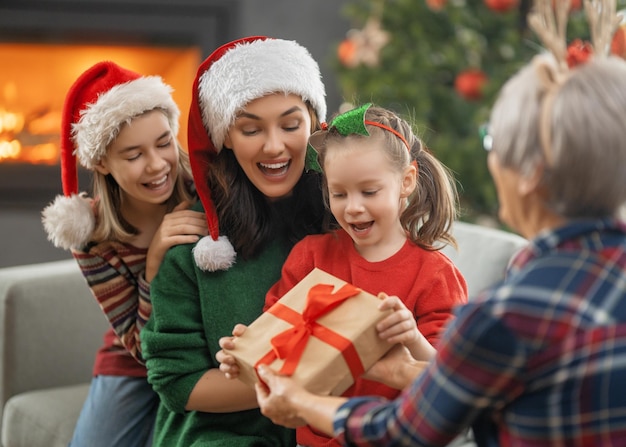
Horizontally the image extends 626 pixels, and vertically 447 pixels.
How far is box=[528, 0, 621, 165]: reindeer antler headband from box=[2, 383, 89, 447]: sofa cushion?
5.39 ft

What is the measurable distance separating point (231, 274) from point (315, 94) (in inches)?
15.6

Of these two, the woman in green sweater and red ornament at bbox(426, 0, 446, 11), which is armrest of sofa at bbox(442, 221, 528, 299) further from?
red ornament at bbox(426, 0, 446, 11)

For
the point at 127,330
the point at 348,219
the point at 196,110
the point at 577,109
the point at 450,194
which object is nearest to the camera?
the point at 577,109

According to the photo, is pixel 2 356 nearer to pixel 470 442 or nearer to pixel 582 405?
pixel 470 442

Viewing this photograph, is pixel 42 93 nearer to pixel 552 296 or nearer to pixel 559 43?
pixel 559 43

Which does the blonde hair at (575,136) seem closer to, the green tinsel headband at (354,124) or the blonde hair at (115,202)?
the green tinsel headband at (354,124)

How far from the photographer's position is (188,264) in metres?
1.83

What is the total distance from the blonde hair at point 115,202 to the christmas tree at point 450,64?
155 cm

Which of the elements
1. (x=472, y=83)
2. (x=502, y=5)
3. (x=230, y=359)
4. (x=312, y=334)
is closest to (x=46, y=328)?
(x=230, y=359)

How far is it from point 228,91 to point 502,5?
1947mm

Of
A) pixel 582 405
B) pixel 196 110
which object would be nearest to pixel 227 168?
pixel 196 110

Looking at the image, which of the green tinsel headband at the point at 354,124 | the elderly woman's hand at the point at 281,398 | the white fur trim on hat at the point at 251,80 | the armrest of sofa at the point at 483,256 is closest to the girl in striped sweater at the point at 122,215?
the white fur trim on hat at the point at 251,80

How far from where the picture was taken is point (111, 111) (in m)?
1.91

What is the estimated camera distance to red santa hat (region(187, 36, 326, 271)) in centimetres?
176
